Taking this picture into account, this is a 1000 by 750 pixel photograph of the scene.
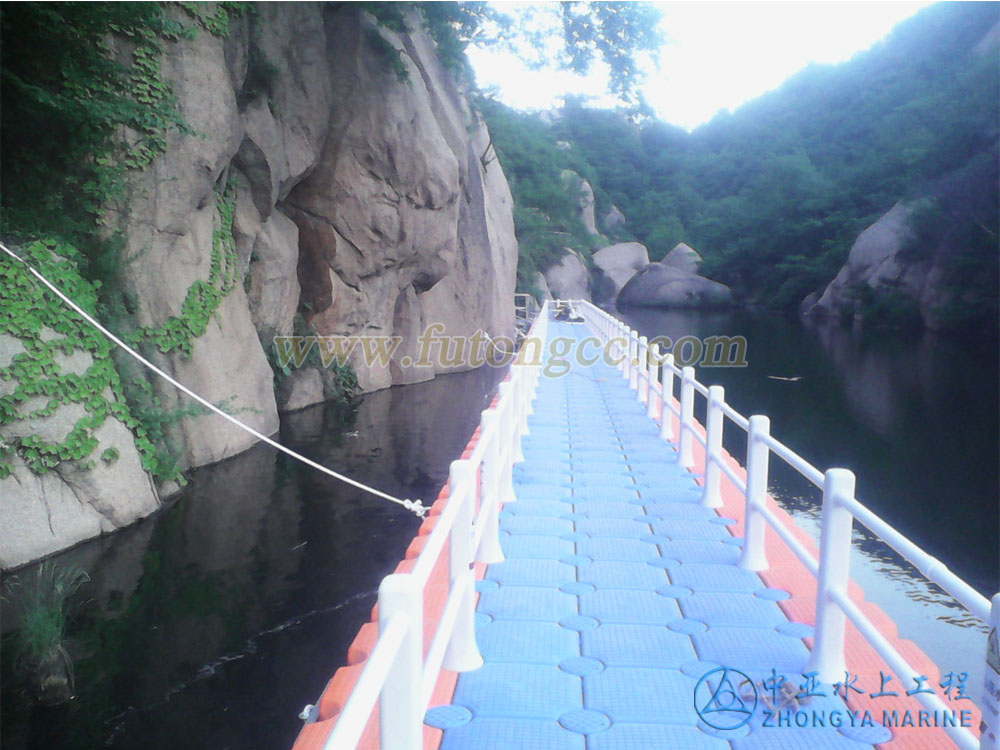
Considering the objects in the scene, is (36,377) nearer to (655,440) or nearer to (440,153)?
(655,440)

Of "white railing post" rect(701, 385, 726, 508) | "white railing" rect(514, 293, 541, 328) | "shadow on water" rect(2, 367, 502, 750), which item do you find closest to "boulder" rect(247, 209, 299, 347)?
"shadow on water" rect(2, 367, 502, 750)

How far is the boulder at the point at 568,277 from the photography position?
152 feet

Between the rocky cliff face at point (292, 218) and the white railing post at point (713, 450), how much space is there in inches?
212

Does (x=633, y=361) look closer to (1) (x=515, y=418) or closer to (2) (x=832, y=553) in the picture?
(1) (x=515, y=418)

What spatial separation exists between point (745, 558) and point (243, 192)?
10464 mm

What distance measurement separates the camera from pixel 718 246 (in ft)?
220

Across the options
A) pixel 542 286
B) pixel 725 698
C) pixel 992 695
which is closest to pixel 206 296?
pixel 725 698

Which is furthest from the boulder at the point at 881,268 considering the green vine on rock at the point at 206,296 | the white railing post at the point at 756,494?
the white railing post at the point at 756,494

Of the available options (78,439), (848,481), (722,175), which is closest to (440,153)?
(78,439)

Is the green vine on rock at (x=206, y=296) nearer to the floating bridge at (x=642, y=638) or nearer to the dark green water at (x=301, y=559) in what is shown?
the dark green water at (x=301, y=559)

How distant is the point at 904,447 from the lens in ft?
49.0

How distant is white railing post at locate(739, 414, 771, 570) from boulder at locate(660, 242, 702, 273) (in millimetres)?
59361

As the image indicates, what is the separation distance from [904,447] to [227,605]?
12.1 metres

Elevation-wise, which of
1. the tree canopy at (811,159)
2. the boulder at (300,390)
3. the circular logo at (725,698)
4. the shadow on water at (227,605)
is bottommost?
the shadow on water at (227,605)
